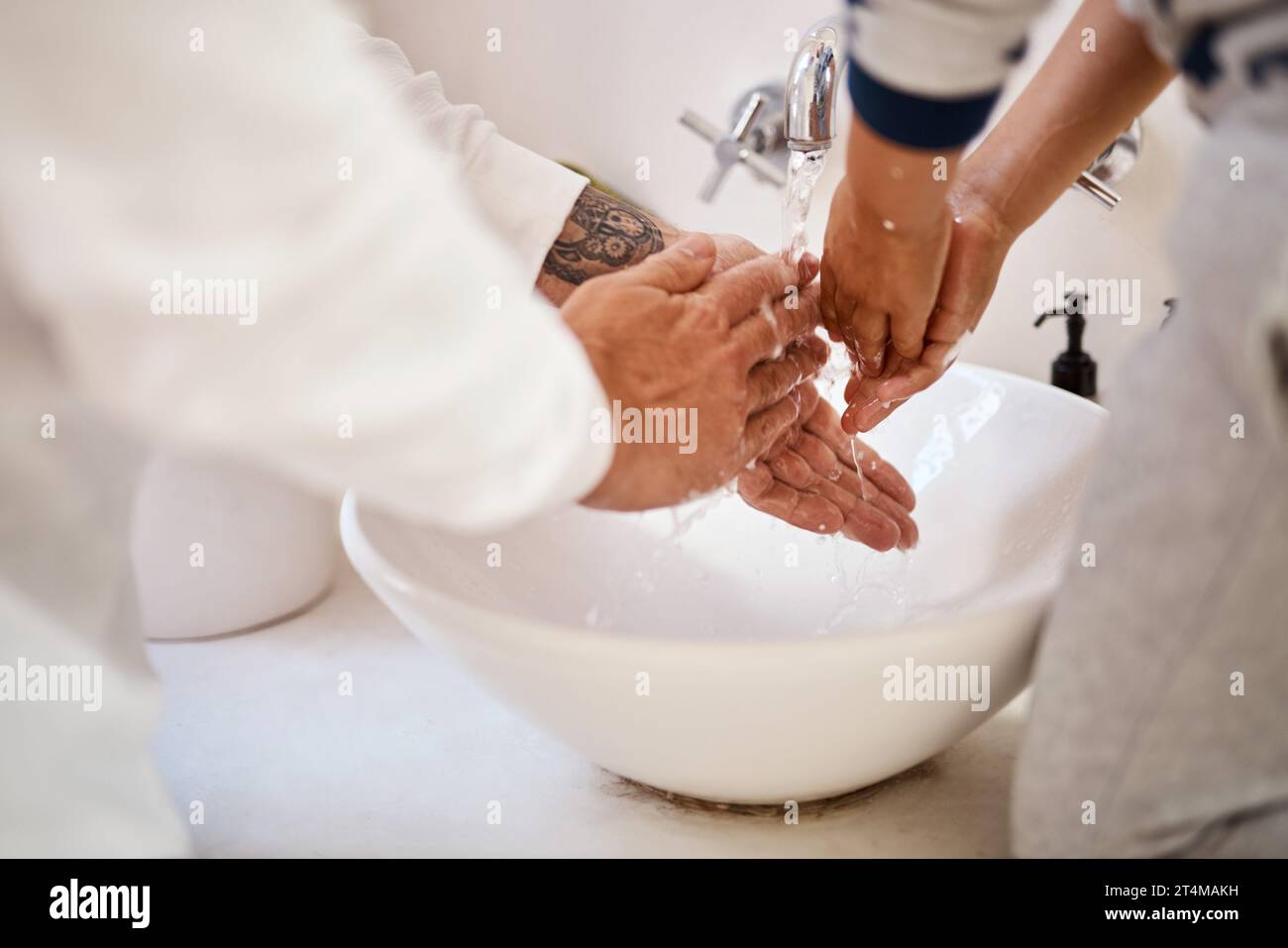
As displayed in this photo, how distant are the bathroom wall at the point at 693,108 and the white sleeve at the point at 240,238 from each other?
0.84 m

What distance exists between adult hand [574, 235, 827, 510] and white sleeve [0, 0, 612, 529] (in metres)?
0.17

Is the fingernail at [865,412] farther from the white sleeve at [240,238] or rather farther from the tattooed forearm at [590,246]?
the white sleeve at [240,238]

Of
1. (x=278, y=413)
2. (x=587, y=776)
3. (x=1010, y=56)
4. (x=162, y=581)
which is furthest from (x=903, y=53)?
(x=162, y=581)

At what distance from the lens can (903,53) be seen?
66 cm

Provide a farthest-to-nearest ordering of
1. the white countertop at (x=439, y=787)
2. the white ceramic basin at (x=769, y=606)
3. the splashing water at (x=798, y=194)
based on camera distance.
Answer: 1. the splashing water at (x=798, y=194)
2. the white countertop at (x=439, y=787)
3. the white ceramic basin at (x=769, y=606)

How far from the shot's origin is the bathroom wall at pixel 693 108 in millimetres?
1171

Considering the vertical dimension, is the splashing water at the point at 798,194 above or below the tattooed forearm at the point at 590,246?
above


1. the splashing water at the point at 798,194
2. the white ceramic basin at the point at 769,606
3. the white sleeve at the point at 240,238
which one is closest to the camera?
the white sleeve at the point at 240,238

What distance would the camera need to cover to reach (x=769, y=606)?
1.01m

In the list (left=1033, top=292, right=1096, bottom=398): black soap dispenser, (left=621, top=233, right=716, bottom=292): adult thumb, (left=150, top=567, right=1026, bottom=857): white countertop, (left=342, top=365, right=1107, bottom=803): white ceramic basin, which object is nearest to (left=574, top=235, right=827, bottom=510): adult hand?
(left=621, top=233, right=716, bottom=292): adult thumb

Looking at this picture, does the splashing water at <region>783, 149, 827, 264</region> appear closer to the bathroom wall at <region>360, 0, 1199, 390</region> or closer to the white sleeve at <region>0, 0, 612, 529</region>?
the bathroom wall at <region>360, 0, 1199, 390</region>

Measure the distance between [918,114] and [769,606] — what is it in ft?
1.48

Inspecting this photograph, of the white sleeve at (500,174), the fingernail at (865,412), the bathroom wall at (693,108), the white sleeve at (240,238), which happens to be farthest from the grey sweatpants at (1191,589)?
the bathroom wall at (693,108)

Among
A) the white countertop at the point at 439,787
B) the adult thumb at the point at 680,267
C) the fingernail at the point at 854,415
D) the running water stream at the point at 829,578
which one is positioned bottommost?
the white countertop at the point at 439,787
